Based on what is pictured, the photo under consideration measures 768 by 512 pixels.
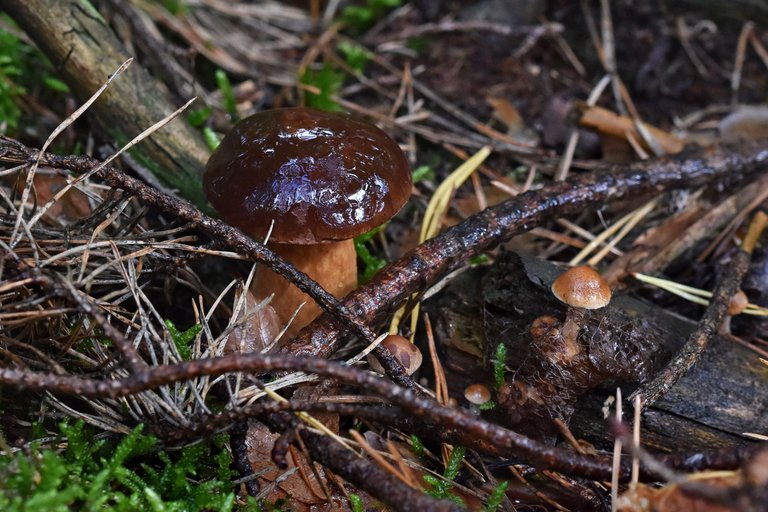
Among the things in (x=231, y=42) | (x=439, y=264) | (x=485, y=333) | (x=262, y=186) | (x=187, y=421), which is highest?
(x=231, y=42)

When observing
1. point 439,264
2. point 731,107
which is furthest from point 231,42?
point 731,107

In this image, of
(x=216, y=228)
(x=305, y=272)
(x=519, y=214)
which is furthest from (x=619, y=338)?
(x=216, y=228)

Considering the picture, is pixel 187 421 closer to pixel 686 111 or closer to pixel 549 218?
pixel 549 218

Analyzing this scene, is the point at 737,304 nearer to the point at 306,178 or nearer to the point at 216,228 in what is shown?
the point at 306,178

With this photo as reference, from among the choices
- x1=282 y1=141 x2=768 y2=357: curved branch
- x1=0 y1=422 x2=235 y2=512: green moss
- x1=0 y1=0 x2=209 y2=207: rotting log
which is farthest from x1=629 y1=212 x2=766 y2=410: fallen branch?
x1=0 y1=0 x2=209 y2=207: rotting log

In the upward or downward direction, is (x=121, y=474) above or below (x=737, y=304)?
above

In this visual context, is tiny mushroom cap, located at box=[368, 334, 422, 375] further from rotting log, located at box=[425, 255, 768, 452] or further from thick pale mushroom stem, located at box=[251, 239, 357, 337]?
thick pale mushroom stem, located at box=[251, 239, 357, 337]

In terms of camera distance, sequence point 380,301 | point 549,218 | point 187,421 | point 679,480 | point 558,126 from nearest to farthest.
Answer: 1. point 679,480
2. point 187,421
3. point 380,301
4. point 549,218
5. point 558,126
